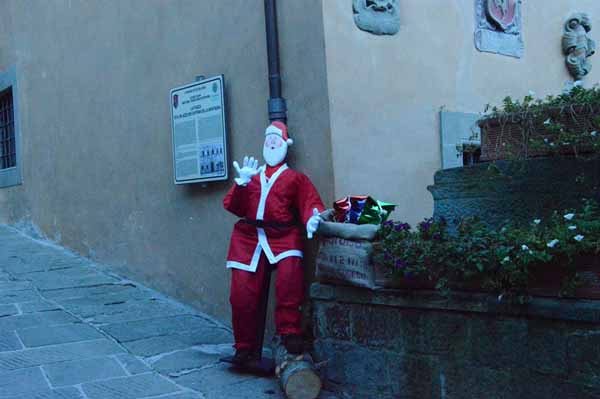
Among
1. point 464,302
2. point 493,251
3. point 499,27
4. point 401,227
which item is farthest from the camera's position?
point 499,27

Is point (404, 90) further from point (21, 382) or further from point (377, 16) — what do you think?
point (21, 382)

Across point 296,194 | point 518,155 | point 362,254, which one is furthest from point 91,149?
point 518,155

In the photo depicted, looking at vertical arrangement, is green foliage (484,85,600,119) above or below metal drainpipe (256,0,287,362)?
below

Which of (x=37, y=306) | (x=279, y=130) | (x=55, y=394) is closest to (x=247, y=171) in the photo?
(x=279, y=130)

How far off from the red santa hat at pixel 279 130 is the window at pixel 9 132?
579 centimetres

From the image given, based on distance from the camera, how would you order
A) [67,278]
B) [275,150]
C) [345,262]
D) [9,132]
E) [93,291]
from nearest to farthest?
1. [345,262]
2. [275,150]
3. [93,291]
4. [67,278]
5. [9,132]

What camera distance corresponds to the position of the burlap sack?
401 centimetres

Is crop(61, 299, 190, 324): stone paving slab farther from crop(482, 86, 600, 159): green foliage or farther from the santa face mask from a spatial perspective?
crop(482, 86, 600, 159): green foliage

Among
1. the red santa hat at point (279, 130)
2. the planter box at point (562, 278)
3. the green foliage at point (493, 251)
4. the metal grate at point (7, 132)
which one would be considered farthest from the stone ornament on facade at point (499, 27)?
the metal grate at point (7, 132)

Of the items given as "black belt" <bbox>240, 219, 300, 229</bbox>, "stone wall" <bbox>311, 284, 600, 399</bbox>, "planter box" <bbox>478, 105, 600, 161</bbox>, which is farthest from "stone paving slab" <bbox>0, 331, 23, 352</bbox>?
"planter box" <bbox>478, 105, 600, 161</bbox>

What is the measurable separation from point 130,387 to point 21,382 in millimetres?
654

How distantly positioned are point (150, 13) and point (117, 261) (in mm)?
2453

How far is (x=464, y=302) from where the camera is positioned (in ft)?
11.3

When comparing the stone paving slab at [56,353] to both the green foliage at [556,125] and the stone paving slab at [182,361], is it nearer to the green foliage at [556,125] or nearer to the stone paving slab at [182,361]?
the stone paving slab at [182,361]
